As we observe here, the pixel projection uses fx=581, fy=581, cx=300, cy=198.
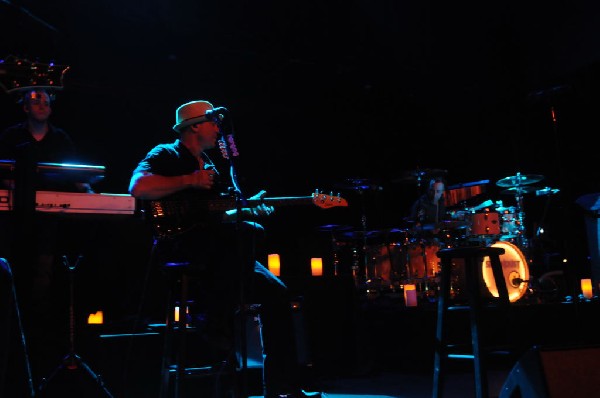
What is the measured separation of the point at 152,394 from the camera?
3869mm

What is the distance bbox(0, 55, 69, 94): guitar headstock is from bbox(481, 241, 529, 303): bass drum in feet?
16.8

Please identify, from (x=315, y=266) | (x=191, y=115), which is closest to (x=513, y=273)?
(x=315, y=266)

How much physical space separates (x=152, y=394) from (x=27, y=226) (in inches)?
56.0

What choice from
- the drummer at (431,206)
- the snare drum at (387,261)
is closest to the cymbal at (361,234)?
the snare drum at (387,261)

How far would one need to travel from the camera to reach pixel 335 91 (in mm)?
8742

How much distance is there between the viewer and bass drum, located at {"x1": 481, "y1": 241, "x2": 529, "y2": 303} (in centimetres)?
690

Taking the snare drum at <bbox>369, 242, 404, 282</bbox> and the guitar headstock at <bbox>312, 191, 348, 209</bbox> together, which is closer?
the guitar headstock at <bbox>312, 191, 348, 209</bbox>

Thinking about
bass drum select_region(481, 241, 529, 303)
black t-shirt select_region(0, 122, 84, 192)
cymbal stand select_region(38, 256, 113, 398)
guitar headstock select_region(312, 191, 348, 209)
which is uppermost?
black t-shirt select_region(0, 122, 84, 192)

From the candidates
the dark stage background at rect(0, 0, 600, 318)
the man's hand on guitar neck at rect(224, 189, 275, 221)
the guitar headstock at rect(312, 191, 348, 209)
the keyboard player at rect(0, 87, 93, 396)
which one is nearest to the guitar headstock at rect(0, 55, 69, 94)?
the keyboard player at rect(0, 87, 93, 396)

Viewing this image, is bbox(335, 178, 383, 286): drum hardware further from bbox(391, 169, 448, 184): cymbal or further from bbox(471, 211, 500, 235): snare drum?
bbox(471, 211, 500, 235): snare drum

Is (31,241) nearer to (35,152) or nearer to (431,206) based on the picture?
(35,152)

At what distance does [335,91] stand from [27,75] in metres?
5.50

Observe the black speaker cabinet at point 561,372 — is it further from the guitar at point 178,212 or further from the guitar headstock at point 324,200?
the guitar headstock at point 324,200

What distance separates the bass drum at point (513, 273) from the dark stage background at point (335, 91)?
1.97ft
